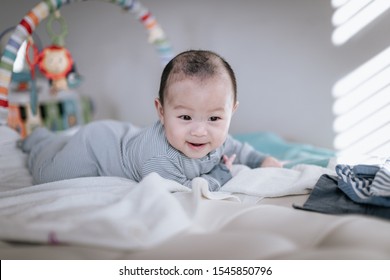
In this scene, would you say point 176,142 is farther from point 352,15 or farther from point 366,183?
point 352,15

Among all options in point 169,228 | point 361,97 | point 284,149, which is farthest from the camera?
Result: point 361,97

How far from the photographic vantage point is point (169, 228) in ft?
2.23

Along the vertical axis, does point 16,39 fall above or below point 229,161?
above

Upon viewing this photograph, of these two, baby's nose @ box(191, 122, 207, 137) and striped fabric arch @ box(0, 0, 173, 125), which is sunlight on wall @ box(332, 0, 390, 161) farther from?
striped fabric arch @ box(0, 0, 173, 125)

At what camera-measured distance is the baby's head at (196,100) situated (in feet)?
3.27

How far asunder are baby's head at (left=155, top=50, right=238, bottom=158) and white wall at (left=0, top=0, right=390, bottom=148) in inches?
41.5

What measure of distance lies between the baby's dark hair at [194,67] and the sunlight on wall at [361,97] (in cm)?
94

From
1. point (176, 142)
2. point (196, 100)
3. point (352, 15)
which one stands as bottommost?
point (176, 142)

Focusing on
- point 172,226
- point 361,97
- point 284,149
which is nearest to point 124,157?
point 172,226

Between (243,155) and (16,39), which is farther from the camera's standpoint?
(16,39)

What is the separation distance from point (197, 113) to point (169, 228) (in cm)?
39

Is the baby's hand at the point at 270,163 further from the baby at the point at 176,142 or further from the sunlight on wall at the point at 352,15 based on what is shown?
the sunlight on wall at the point at 352,15

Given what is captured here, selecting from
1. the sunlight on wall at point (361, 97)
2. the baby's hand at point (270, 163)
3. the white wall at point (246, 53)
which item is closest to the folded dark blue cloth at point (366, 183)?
the baby's hand at point (270, 163)
